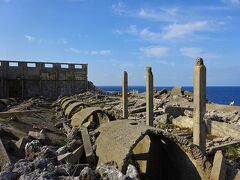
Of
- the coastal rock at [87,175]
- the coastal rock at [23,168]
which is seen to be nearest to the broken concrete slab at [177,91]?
the coastal rock at [23,168]

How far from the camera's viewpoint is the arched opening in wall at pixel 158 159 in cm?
711

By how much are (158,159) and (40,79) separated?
30299 millimetres

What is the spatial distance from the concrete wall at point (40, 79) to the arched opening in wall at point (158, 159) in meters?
29.2

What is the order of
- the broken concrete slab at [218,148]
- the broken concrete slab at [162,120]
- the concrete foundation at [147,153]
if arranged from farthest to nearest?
the broken concrete slab at [162,120] < the broken concrete slab at [218,148] < the concrete foundation at [147,153]

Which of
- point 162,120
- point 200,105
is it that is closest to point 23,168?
point 200,105

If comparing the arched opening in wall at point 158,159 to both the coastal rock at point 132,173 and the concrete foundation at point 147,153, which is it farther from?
the coastal rock at point 132,173

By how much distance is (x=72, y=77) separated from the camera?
38.3 meters

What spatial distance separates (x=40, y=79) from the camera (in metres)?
36.5

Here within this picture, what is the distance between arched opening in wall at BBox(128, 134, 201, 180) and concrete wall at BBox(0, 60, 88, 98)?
29230mm

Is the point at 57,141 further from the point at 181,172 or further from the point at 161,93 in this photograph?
the point at 161,93

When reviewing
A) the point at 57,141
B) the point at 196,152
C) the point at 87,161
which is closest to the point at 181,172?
the point at 196,152

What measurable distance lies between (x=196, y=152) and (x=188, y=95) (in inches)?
820

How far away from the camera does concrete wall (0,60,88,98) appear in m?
35.4

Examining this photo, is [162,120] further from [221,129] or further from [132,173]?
[132,173]
